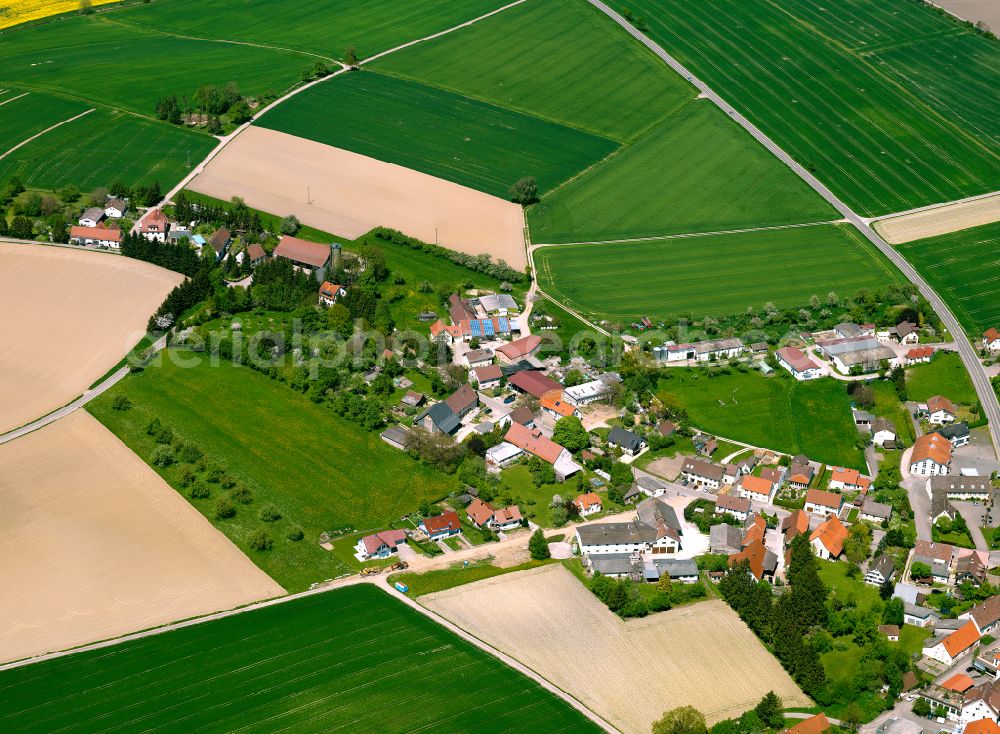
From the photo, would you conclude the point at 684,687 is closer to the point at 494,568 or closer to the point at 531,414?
the point at 494,568

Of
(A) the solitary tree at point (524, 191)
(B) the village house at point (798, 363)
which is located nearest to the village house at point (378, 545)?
(B) the village house at point (798, 363)

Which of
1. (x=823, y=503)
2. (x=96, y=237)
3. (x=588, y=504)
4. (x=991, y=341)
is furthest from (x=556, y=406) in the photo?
(x=96, y=237)

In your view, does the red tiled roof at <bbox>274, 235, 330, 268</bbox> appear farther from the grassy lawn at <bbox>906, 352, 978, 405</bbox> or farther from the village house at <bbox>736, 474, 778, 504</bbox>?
the grassy lawn at <bbox>906, 352, 978, 405</bbox>

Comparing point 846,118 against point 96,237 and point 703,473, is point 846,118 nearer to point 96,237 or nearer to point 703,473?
point 703,473

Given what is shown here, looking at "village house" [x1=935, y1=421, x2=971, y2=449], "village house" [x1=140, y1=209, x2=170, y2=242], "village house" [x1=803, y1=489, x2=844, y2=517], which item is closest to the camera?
"village house" [x1=803, y1=489, x2=844, y2=517]

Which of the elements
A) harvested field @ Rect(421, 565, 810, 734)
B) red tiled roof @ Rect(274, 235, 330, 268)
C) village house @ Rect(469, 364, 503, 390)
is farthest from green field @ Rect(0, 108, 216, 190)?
harvested field @ Rect(421, 565, 810, 734)

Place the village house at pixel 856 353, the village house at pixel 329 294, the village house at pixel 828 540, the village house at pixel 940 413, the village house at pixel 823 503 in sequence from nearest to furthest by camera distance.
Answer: the village house at pixel 828 540 < the village house at pixel 823 503 < the village house at pixel 940 413 < the village house at pixel 856 353 < the village house at pixel 329 294

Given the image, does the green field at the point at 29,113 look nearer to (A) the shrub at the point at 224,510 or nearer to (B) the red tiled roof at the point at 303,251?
(B) the red tiled roof at the point at 303,251
